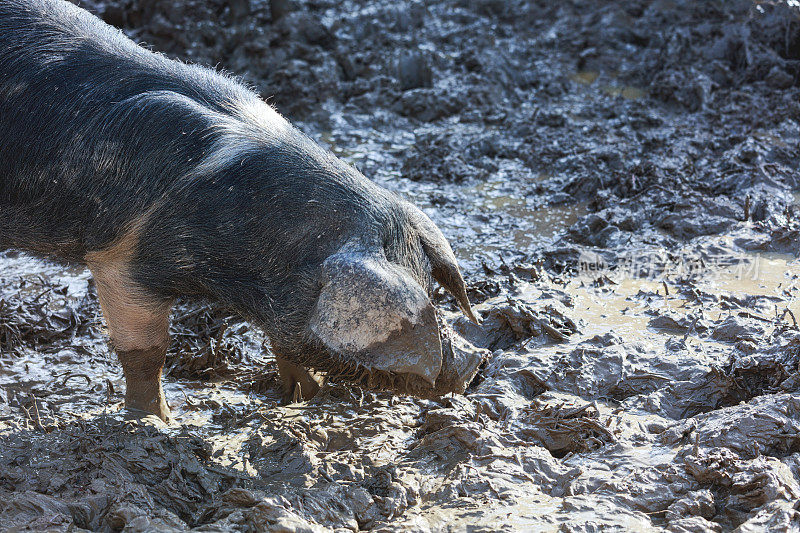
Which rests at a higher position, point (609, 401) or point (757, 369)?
point (757, 369)

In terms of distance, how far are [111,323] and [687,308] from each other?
295 cm

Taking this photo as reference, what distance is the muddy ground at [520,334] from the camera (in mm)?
2994

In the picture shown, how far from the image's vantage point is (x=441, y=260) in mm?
3371

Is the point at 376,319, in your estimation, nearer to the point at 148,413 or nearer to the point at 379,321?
the point at 379,321

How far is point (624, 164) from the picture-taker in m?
6.37

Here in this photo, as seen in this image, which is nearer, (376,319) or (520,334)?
(376,319)

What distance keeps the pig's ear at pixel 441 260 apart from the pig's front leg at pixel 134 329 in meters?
1.14

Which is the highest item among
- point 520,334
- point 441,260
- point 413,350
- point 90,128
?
point 90,128

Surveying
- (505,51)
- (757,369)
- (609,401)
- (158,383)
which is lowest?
(158,383)

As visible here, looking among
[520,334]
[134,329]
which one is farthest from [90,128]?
[520,334]

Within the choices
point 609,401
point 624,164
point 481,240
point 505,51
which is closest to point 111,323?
point 609,401

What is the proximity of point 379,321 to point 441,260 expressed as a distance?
0.54 metres

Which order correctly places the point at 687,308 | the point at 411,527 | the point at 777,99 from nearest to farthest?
1. the point at 411,527
2. the point at 687,308
3. the point at 777,99

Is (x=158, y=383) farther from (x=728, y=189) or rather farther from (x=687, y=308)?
(x=728, y=189)
